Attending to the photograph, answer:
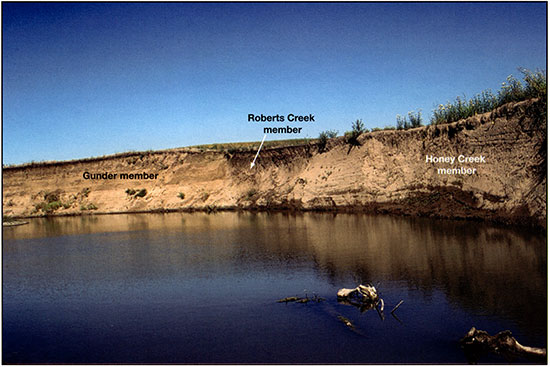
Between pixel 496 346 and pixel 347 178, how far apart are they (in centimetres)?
2549

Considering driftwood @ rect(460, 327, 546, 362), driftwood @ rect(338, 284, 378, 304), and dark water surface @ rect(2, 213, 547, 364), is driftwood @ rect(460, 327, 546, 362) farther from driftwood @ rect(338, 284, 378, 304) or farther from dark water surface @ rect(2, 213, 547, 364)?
driftwood @ rect(338, 284, 378, 304)

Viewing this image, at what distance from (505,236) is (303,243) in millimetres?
7077

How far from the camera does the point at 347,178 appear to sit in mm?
33156

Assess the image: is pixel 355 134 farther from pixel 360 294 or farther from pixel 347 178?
pixel 360 294

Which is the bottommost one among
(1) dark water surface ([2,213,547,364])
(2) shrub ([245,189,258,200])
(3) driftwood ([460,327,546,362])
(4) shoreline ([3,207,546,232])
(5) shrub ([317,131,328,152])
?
(3) driftwood ([460,327,546,362])

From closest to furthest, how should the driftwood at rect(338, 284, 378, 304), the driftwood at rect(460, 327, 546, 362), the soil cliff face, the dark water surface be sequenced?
1. the driftwood at rect(460, 327, 546, 362)
2. the dark water surface
3. the driftwood at rect(338, 284, 378, 304)
4. the soil cliff face

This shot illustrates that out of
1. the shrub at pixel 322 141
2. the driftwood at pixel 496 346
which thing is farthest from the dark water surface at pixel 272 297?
the shrub at pixel 322 141

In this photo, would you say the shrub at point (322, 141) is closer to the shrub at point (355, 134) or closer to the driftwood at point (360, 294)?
the shrub at point (355, 134)

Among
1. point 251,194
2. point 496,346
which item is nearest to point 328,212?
point 251,194

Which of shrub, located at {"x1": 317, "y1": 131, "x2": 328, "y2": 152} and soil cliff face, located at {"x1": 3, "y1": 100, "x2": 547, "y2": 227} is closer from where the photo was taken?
soil cliff face, located at {"x1": 3, "y1": 100, "x2": 547, "y2": 227}

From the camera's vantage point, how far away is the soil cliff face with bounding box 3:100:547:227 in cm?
2188

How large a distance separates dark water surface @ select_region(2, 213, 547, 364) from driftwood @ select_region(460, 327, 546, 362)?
22cm

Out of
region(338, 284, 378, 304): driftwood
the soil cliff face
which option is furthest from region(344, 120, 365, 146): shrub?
region(338, 284, 378, 304): driftwood

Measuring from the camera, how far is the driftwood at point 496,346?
7.56m
